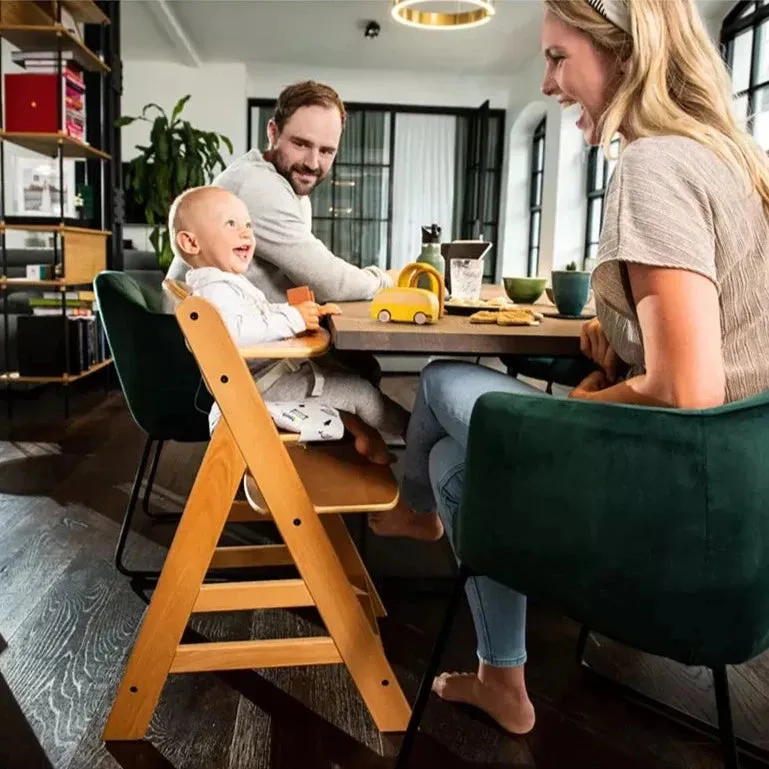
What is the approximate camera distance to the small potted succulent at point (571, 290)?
5.22 feet

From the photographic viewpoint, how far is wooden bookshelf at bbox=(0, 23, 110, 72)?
3766mm

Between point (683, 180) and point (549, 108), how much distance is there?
269 inches

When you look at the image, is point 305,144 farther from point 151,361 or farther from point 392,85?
point 392,85

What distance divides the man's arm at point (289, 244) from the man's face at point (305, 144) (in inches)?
7.6

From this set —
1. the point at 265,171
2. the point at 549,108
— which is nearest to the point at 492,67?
the point at 549,108

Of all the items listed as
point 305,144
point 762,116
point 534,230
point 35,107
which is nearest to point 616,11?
point 305,144

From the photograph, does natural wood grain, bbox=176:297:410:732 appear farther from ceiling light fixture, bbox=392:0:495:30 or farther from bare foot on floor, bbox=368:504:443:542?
ceiling light fixture, bbox=392:0:495:30

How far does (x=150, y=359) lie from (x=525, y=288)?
3.04 feet

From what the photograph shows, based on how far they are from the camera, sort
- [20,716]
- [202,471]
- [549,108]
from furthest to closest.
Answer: [549,108] → [20,716] → [202,471]

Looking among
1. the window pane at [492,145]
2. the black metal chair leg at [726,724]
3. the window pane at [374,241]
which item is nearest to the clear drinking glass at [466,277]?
the black metal chair leg at [726,724]

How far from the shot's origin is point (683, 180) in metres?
0.99

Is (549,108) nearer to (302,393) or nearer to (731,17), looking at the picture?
(731,17)

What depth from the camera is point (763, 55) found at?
4895mm

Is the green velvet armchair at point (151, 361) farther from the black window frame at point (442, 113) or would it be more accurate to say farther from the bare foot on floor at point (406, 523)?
the black window frame at point (442, 113)
